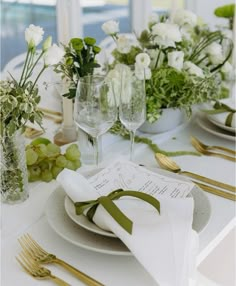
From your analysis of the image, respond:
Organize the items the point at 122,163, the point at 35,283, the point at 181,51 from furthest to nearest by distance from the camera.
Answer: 1. the point at 181,51
2. the point at 122,163
3. the point at 35,283

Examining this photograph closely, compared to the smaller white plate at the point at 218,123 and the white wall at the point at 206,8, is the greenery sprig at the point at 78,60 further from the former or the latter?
the white wall at the point at 206,8

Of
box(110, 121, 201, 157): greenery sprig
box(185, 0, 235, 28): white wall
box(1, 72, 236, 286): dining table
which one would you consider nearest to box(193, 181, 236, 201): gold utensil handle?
box(1, 72, 236, 286): dining table

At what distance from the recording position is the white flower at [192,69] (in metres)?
1.24

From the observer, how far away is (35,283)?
2.34 feet

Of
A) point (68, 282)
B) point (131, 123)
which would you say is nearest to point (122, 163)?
point (131, 123)

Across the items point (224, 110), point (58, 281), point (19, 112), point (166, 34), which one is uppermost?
point (166, 34)

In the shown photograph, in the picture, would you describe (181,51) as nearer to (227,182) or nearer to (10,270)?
(227,182)

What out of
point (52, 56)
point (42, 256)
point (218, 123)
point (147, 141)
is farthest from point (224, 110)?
point (42, 256)

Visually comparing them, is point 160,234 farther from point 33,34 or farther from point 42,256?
point 33,34

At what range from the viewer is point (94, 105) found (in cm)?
98

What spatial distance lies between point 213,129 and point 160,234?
0.67 m

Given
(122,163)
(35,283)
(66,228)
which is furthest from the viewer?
(122,163)

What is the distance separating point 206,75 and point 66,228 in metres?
0.67

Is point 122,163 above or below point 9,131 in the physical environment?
below
